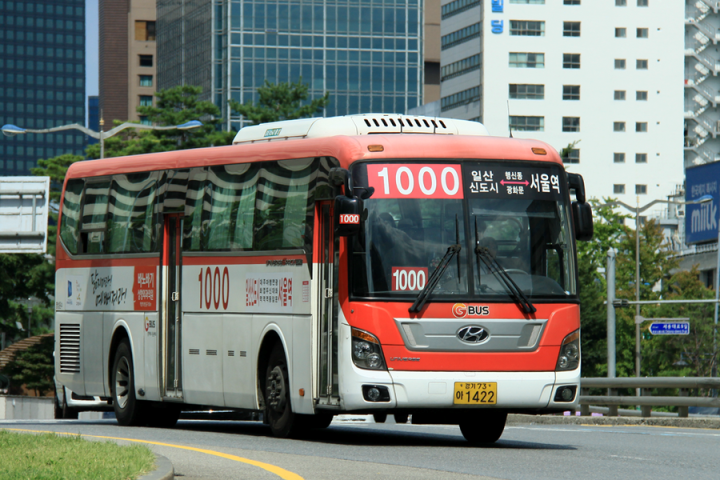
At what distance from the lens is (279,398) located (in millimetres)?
14766

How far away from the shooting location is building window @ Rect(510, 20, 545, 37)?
115250mm

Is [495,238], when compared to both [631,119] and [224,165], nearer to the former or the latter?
[224,165]

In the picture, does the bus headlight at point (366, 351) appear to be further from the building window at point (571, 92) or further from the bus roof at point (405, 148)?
the building window at point (571, 92)

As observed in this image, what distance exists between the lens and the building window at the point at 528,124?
11538 centimetres

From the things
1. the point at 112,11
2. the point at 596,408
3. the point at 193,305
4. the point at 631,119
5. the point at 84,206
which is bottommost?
the point at 596,408

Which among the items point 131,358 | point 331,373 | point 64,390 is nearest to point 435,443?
point 331,373

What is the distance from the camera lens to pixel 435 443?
1483cm

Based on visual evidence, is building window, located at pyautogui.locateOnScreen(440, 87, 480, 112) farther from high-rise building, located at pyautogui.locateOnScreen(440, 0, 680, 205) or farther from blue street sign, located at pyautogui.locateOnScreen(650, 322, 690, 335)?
blue street sign, located at pyautogui.locateOnScreen(650, 322, 690, 335)

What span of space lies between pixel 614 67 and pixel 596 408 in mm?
84791

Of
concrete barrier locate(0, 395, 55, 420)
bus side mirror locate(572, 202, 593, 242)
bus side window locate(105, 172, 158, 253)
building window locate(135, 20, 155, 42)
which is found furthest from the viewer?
building window locate(135, 20, 155, 42)

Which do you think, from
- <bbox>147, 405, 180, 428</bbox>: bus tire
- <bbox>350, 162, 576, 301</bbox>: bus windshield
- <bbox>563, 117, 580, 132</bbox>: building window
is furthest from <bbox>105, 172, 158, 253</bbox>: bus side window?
<bbox>563, 117, 580, 132</bbox>: building window

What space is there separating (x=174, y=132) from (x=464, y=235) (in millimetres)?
47720

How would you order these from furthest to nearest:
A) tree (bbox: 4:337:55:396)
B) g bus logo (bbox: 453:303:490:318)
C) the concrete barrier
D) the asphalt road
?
tree (bbox: 4:337:55:396), the concrete barrier, g bus logo (bbox: 453:303:490:318), the asphalt road

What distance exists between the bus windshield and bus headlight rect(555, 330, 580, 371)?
452mm
